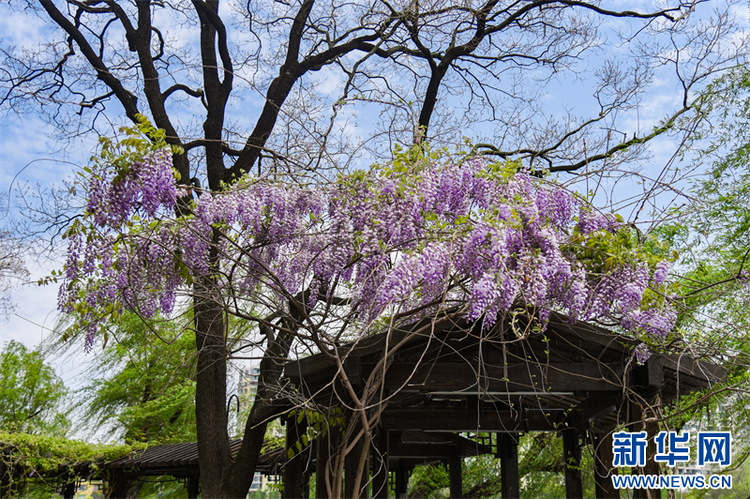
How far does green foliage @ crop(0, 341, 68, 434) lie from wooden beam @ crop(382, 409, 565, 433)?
413 inches

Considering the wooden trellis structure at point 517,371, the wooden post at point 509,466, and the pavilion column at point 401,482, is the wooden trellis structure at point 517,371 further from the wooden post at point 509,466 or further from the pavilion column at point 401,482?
the pavilion column at point 401,482

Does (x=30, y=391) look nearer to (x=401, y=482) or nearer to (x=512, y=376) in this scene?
(x=401, y=482)

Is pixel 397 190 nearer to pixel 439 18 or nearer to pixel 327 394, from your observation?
pixel 327 394

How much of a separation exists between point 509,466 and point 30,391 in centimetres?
1195

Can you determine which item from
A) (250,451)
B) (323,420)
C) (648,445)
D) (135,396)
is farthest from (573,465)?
(135,396)

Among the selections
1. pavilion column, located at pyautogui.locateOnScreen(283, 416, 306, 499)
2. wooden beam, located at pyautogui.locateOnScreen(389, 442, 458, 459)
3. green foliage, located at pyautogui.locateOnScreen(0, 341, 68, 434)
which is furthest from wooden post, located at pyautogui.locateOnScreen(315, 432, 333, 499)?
green foliage, located at pyautogui.locateOnScreen(0, 341, 68, 434)

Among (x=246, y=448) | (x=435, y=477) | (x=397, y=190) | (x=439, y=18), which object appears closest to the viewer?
(x=397, y=190)

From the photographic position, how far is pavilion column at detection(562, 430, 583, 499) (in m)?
6.23

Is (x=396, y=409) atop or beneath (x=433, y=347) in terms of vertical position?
beneath

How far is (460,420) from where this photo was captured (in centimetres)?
646

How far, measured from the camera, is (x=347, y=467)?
4.64 m

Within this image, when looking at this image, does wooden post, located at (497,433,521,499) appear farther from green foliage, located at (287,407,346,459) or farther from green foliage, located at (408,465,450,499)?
green foliage, located at (408,465,450,499)

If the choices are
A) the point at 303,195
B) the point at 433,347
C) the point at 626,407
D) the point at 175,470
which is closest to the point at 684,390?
the point at 626,407

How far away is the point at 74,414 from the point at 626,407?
13053 millimetres
